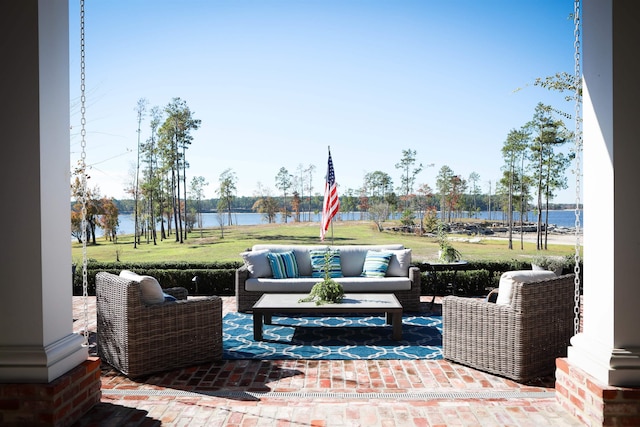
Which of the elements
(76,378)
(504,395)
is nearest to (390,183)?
(504,395)

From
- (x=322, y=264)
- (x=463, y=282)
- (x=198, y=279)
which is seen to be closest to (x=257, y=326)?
(x=322, y=264)

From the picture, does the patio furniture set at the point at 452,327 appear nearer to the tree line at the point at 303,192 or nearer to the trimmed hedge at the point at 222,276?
the trimmed hedge at the point at 222,276

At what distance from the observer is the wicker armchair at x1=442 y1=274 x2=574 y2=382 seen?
13.4 ft

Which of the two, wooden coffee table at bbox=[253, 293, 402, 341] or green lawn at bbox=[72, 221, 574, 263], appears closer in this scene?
wooden coffee table at bbox=[253, 293, 402, 341]

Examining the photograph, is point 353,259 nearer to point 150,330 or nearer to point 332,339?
point 332,339

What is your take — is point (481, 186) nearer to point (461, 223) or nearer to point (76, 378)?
point (461, 223)

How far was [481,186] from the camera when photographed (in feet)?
50.9

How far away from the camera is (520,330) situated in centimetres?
407

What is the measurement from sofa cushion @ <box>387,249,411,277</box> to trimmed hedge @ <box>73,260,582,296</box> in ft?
3.36

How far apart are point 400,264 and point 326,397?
13.3 feet

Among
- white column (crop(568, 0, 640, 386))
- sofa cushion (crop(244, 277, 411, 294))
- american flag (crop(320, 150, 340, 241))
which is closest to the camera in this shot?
white column (crop(568, 0, 640, 386))

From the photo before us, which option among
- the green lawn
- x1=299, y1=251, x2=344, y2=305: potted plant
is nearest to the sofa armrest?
x1=299, y1=251, x2=344, y2=305: potted plant

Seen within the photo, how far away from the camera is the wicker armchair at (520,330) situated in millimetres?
4082

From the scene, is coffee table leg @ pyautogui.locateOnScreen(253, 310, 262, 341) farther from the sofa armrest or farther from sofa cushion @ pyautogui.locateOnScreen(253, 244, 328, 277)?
sofa cushion @ pyautogui.locateOnScreen(253, 244, 328, 277)
